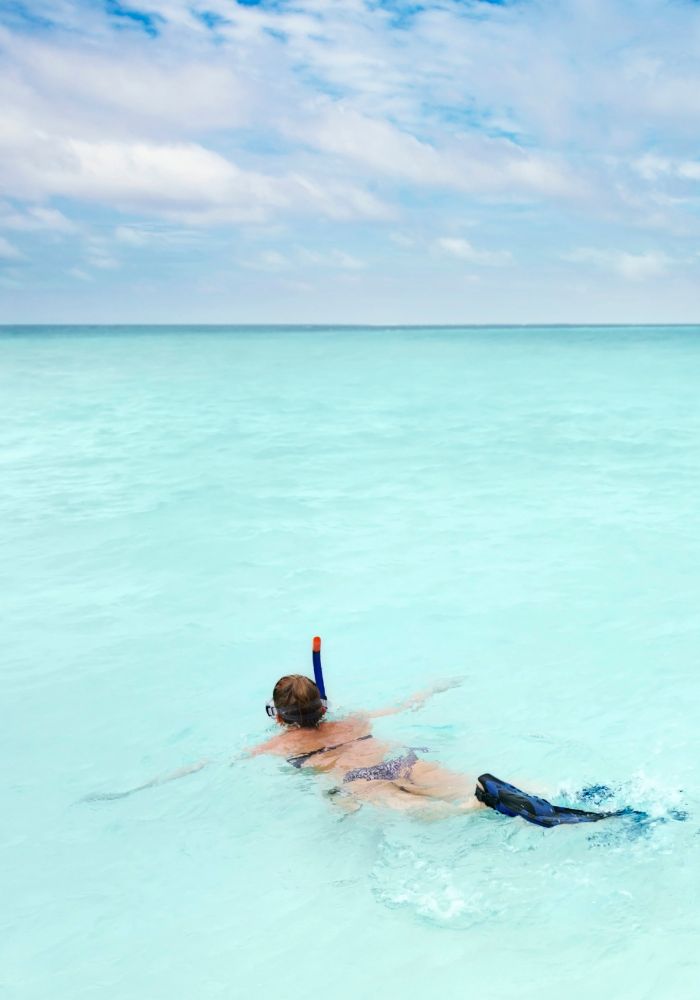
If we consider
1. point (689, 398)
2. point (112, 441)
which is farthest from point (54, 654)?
point (689, 398)

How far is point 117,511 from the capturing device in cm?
1392

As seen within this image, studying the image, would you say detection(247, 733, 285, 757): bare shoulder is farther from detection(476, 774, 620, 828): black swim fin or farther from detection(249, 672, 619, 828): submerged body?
detection(476, 774, 620, 828): black swim fin

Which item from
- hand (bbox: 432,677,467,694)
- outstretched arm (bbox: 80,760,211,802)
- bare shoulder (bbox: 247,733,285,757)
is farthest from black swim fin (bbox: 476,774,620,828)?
hand (bbox: 432,677,467,694)

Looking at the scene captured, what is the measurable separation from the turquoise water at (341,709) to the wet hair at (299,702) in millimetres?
407

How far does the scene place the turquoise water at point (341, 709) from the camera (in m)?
4.17

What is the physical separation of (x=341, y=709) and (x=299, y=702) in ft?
4.85

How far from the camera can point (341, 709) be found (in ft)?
22.1

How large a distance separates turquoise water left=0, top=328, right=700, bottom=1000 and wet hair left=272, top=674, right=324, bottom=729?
41 centimetres

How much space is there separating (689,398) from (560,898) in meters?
29.8

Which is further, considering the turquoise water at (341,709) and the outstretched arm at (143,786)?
the outstretched arm at (143,786)

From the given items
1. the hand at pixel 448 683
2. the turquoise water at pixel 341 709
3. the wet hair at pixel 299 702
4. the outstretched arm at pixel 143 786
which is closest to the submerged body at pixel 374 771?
the wet hair at pixel 299 702

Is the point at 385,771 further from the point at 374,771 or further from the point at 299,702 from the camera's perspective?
the point at 299,702

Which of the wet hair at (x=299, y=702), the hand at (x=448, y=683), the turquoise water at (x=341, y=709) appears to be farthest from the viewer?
the hand at (x=448, y=683)

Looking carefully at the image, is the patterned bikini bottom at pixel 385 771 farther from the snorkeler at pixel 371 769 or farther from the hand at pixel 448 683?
the hand at pixel 448 683
